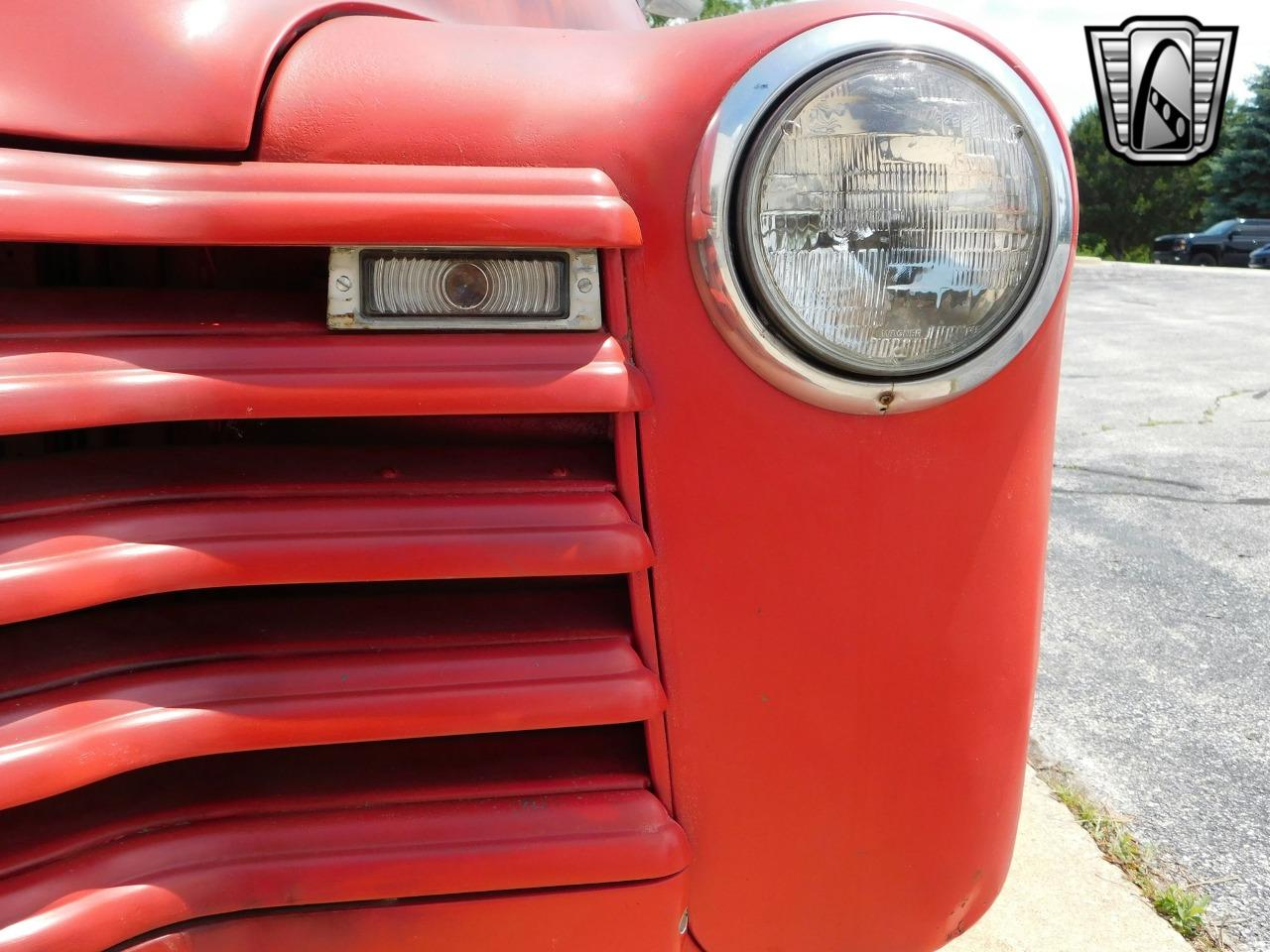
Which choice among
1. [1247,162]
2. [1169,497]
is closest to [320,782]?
[1169,497]

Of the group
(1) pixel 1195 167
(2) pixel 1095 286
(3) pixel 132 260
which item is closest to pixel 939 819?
(3) pixel 132 260

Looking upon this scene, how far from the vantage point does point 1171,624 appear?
3262mm

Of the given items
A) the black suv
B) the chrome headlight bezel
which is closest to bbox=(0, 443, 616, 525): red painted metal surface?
the chrome headlight bezel

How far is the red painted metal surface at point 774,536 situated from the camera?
113cm

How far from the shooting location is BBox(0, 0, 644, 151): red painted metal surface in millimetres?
1021

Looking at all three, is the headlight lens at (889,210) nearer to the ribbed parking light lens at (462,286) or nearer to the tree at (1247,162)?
the ribbed parking light lens at (462,286)

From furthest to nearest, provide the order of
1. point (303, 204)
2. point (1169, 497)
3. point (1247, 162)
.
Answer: point (1247, 162) → point (1169, 497) → point (303, 204)

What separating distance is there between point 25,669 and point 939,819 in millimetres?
986

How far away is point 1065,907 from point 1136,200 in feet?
132

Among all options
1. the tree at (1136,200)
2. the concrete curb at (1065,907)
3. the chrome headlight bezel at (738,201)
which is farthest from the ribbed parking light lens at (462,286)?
the tree at (1136,200)

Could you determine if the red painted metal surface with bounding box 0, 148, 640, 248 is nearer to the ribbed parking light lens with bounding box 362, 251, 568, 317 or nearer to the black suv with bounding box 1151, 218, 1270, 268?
the ribbed parking light lens with bounding box 362, 251, 568, 317

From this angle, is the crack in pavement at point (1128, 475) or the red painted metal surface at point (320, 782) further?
the crack in pavement at point (1128, 475)

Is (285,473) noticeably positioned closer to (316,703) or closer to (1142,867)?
(316,703)

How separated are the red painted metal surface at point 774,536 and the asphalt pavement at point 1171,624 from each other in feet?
3.59
